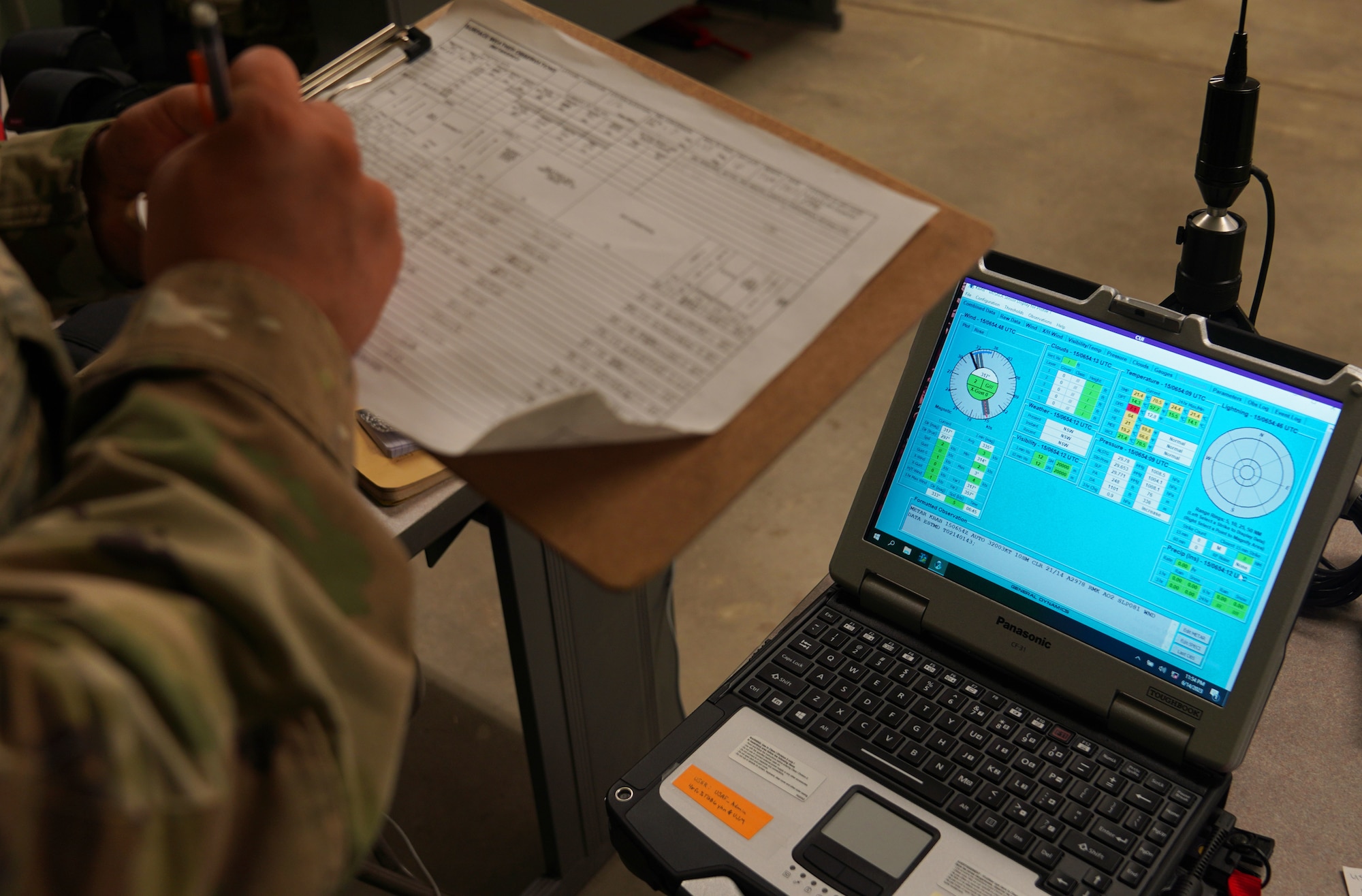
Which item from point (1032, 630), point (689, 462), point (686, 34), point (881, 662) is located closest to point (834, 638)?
point (881, 662)

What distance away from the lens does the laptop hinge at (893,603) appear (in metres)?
0.81

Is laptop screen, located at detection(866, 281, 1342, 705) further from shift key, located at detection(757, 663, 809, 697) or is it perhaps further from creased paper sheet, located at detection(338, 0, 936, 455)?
creased paper sheet, located at detection(338, 0, 936, 455)

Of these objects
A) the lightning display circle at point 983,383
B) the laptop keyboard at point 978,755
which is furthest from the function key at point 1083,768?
the lightning display circle at point 983,383

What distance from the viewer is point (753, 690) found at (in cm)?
79

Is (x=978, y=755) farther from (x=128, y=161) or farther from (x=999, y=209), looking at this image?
(x=999, y=209)

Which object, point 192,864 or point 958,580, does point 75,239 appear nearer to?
point 192,864

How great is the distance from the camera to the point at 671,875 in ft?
2.31

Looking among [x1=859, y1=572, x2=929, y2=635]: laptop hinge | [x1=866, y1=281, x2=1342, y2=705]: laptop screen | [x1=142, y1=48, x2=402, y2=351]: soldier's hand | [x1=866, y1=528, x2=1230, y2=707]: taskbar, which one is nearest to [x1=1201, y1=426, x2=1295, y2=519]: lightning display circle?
[x1=866, y1=281, x2=1342, y2=705]: laptop screen

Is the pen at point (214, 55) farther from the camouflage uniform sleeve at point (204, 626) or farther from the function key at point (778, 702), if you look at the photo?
the function key at point (778, 702)

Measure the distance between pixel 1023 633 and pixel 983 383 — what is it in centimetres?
17

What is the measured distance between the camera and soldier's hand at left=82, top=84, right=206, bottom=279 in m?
0.64

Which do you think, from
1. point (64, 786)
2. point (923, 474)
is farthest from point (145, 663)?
point (923, 474)

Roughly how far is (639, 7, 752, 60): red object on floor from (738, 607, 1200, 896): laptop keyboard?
3.12m

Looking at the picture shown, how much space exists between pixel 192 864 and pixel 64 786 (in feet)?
0.15
